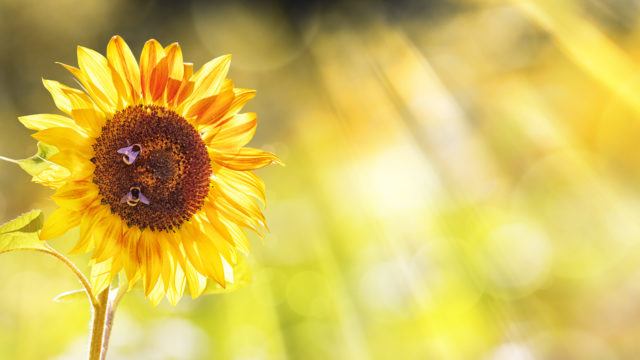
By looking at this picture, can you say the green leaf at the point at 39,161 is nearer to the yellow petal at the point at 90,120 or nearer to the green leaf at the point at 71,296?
the yellow petal at the point at 90,120

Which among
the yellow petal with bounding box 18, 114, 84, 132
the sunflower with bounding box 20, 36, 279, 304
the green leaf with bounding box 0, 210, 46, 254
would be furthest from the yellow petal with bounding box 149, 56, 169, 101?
the green leaf with bounding box 0, 210, 46, 254

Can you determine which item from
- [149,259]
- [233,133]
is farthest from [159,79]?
[149,259]

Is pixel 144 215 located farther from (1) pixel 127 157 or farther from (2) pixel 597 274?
(2) pixel 597 274

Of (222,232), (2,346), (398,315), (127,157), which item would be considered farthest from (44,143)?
(398,315)

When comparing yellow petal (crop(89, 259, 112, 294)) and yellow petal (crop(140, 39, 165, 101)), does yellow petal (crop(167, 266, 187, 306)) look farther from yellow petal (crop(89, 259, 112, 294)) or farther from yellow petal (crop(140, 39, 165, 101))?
yellow petal (crop(140, 39, 165, 101))

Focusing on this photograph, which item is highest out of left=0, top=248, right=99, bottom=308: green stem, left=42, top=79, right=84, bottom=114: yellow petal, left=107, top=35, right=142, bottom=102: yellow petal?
left=107, top=35, right=142, bottom=102: yellow petal

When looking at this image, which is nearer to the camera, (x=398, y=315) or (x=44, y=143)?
(x=44, y=143)
